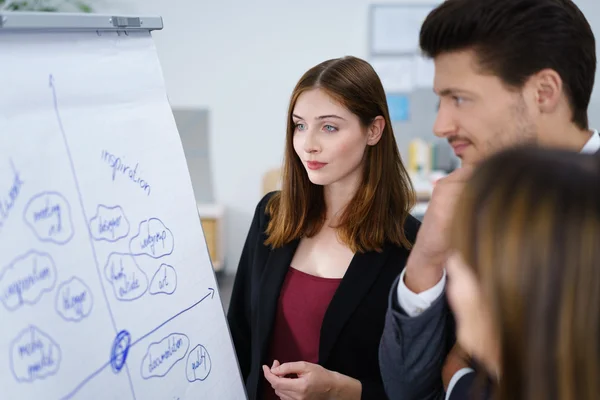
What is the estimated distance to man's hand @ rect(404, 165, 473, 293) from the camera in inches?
42.3

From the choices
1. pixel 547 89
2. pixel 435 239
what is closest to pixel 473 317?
pixel 435 239

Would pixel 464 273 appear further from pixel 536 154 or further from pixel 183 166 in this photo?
pixel 183 166

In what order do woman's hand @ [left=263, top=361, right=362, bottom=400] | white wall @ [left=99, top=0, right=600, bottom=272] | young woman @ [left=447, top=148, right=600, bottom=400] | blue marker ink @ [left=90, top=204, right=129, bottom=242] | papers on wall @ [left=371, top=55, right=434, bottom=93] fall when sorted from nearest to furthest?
1. young woman @ [left=447, top=148, right=600, bottom=400]
2. blue marker ink @ [left=90, top=204, right=129, bottom=242]
3. woman's hand @ [left=263, top=361, right=362, bottom=400]
4. white wall @ [left=99, top=0, right=600, bottom=272]
5. papers on wall @ [left=371, top=55, right=434, bottom=93]

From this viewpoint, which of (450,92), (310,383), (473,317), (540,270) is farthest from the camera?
(310,383)

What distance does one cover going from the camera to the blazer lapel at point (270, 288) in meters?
1.47

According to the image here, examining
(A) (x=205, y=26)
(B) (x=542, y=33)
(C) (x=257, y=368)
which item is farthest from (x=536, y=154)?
(A) (x=205, y=26)

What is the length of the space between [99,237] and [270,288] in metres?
0.59

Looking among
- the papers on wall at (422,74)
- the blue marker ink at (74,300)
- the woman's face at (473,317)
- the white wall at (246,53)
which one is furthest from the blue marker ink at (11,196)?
the papers on wall at (422,74)

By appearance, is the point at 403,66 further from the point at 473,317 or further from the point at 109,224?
the point at 473,317

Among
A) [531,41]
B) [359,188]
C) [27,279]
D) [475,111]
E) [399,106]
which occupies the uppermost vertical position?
[531,41]

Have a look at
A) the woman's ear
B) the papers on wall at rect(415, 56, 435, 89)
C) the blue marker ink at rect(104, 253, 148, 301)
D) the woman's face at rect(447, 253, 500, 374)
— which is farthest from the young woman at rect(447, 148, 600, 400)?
the papers on wall at rect(415, 56, 435, 89)

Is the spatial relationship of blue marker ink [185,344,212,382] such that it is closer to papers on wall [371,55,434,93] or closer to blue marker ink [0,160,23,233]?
blue marker ink [0,160,23,233]

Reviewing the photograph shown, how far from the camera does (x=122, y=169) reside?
3.49 feet

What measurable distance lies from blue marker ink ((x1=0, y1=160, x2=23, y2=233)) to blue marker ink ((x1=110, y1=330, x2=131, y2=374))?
0.92 feet
